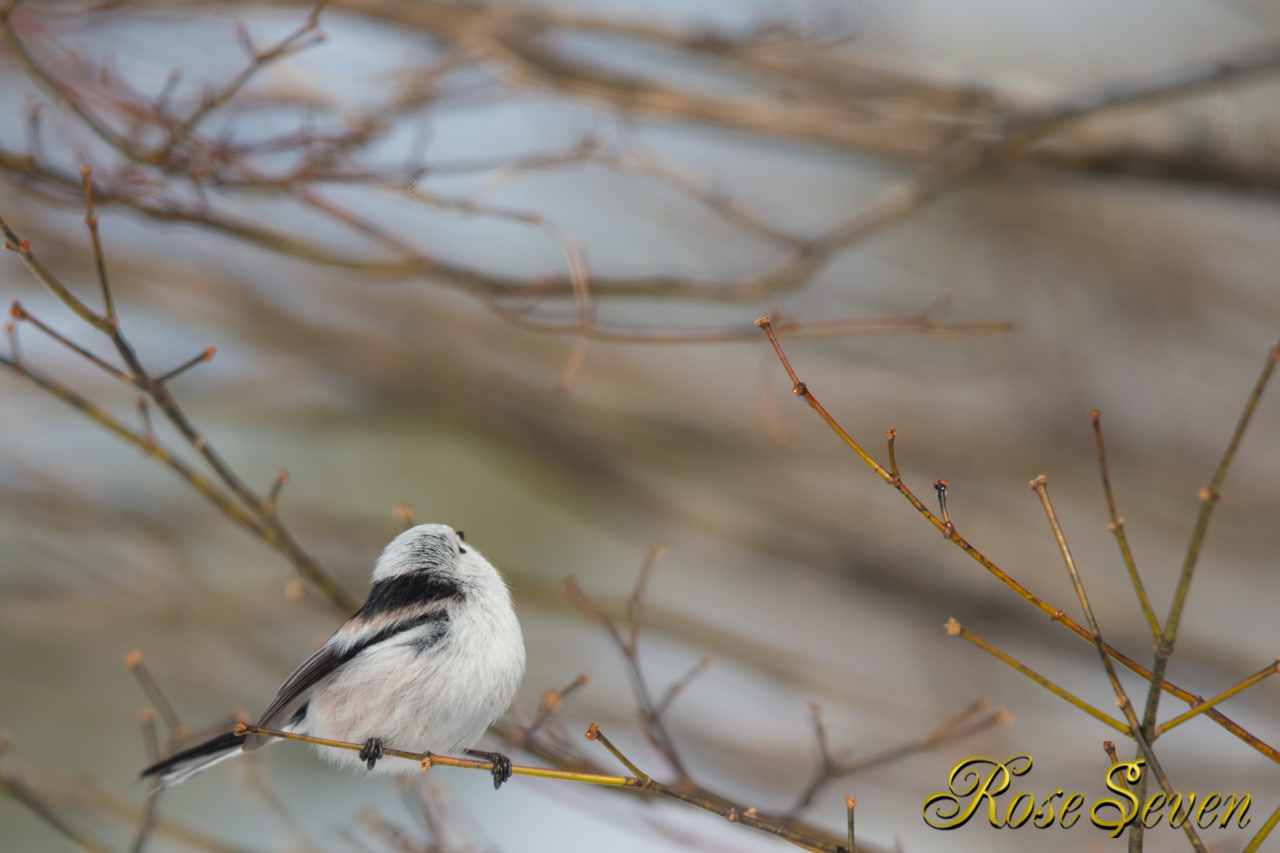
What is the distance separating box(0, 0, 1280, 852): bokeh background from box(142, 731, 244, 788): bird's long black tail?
6.91 ft

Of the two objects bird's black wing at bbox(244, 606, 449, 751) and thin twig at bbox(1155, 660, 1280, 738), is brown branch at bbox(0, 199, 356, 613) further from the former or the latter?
thin twig at bbox(1155, 660, 1280, 738)

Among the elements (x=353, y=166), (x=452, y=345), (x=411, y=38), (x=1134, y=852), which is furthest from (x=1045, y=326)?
(x=1134, y=852)

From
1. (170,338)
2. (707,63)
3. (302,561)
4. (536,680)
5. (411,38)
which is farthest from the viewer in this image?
(536,680)

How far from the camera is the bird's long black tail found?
1.25 meters

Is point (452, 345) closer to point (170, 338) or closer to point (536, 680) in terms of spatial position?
point (170, 338)

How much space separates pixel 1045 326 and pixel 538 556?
3.07m

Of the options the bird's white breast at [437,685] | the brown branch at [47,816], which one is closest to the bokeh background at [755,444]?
the brown branch at [47,816]

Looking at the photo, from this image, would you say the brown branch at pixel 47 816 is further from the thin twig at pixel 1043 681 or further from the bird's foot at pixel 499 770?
the thin twig at pixel 1043 681

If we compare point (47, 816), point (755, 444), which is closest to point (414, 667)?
point (47, 816)

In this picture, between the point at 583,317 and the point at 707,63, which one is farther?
the point at 707,63

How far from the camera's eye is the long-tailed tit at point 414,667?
118 centimetres

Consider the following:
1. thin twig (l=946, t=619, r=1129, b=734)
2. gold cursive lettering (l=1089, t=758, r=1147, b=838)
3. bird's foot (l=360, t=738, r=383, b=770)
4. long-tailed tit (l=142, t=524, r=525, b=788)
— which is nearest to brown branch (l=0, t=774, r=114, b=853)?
long-tailed tit (l=142, t=524, r=525, b=788)

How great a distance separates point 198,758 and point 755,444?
4108 mm

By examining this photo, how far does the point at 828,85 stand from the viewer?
3254 millimetres
